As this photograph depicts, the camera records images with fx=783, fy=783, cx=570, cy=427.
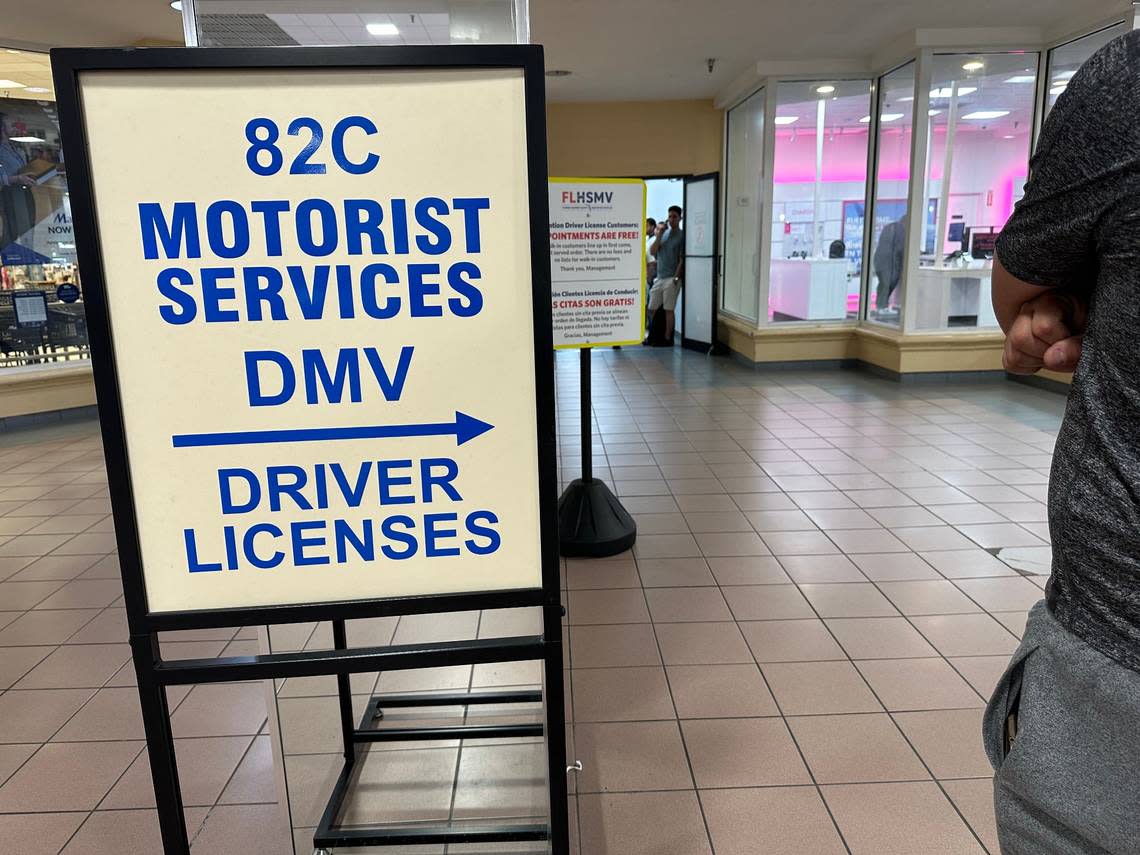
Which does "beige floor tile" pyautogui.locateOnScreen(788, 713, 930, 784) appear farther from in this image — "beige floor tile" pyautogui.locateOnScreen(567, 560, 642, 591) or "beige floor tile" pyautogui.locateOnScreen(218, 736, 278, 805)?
"beige floor tile" pyautogui.locateOnScreen(218, 736, 278, 805)

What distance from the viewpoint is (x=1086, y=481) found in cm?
80

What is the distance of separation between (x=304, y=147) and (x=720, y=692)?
2027mm

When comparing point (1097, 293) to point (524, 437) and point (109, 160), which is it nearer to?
point (524, 437)

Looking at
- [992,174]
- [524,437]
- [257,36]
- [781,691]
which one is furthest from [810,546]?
[992,174]

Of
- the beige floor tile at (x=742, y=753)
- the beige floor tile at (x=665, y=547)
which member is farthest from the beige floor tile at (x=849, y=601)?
the beige floor tile at (x=742, y=753)

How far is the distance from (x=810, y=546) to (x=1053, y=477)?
2826 millimetres

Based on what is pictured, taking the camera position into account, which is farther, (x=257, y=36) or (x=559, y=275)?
(x=559, y=275)

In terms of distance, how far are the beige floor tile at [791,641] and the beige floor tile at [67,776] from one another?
195 centimetres

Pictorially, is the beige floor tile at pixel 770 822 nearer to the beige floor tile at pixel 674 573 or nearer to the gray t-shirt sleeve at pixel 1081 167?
the beige floor tile at pixel 674 573

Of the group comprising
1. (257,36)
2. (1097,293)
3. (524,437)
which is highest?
(257,36)

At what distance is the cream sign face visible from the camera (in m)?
0.98

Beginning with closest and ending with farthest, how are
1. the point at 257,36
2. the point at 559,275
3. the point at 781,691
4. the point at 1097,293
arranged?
the point at 1097,293
the point at 257,36
the point at 781,691
the point at 559,275

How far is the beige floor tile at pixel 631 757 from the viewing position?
2.03m

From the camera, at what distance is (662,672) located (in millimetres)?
2561
